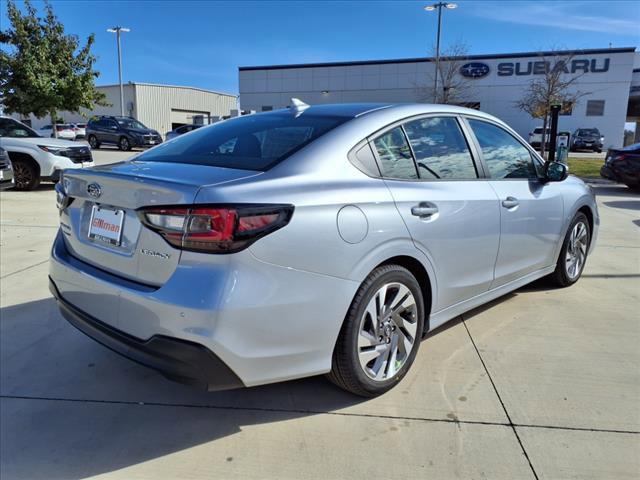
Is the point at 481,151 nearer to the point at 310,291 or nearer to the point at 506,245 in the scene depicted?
the point at 506,245

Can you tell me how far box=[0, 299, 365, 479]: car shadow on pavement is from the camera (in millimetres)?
2406

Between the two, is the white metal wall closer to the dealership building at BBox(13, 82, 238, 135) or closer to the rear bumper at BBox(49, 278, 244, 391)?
the dealership building at BBox(13, 82, 238, 135)

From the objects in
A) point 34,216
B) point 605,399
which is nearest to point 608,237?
point 605,399

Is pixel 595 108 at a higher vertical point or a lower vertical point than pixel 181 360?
higher

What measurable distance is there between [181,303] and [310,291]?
1.89 feet

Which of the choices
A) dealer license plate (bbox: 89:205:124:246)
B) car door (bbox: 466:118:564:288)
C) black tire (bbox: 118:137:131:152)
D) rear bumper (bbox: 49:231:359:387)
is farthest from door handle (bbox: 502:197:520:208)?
black tire (bbox: 118:137:131:152)

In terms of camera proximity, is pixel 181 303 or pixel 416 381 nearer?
pixel 181 303

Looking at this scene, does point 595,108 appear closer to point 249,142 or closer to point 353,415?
point 249,142

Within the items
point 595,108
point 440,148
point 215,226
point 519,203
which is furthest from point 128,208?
point 595,108

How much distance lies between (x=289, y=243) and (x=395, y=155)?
1039 millimetres

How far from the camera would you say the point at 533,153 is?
13.7 feet

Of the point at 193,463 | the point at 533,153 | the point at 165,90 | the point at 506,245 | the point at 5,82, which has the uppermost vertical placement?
the point at 165,90

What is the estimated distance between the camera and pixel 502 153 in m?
3.82

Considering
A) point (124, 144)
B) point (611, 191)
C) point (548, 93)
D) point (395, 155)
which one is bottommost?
point (611, 191)
